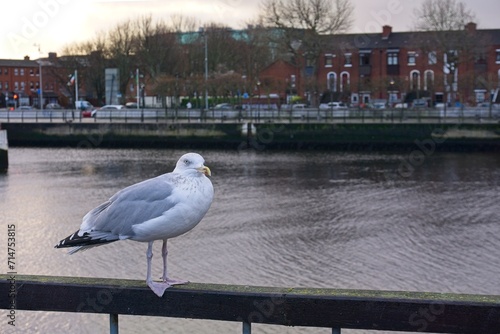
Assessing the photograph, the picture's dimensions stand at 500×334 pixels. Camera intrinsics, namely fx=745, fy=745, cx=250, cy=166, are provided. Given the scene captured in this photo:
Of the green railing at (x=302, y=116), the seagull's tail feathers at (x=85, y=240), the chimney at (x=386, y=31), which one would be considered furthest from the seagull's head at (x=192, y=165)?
the chimney at (x=386, y=31)

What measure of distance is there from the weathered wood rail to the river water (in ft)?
26.5

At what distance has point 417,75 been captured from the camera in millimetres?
74125

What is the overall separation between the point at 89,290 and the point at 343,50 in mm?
69075

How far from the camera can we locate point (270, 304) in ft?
12.8

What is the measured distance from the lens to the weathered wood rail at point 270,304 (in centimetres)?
373

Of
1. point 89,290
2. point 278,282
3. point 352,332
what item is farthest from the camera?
point 278,282

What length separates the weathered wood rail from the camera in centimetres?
373

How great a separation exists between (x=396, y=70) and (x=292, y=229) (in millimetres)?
57727

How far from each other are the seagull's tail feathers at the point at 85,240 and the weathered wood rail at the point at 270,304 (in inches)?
13.9

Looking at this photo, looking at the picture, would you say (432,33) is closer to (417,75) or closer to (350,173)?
(417,75)

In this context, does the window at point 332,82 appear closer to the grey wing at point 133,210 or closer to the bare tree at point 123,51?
the bare tree at point 123,51

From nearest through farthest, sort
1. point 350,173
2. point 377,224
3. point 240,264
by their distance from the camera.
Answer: point 240,264
point 377,224
point 350,173

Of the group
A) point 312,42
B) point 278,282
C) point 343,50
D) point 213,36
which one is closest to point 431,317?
point 278,282

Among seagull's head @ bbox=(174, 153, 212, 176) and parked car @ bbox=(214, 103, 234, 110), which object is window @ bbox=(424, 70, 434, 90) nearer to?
Result: parked car @ bbox=(214, 103, 234, 110)
